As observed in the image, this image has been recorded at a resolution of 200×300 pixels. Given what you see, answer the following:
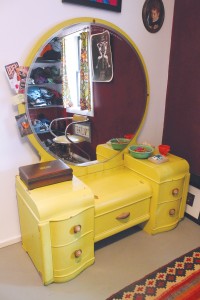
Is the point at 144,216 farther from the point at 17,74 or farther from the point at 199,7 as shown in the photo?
the point at 199,7

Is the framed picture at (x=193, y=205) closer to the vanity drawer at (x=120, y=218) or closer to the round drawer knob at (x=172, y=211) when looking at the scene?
the round drawer knob at (x=172, y=211)

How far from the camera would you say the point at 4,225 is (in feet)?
5.10

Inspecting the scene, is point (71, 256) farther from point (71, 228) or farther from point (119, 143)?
point (119, 143)

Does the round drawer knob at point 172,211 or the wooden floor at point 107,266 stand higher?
the round drawer knob at point 172,211

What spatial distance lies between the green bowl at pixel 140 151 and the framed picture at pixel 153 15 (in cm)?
88

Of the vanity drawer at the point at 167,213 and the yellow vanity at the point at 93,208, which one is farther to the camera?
the vanity drawer at the point at 167,213

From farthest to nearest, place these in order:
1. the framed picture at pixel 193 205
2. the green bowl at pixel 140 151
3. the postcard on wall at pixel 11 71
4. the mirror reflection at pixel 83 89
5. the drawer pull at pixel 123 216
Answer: the framed picture at pixel 193 205
the green bowl at pixel 140 151
the drawer pull at pixel 123 216
the mirror reflection at pixel 83 89
the postcard on wall at pixel 11 71

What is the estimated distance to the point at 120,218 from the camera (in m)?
1.52

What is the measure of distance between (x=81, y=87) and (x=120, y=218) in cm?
89

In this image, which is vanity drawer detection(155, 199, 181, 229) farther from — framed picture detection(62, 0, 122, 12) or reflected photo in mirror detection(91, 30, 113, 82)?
framed picture detection(62, 0, 122, 12)

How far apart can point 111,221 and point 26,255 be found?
1.96 ft

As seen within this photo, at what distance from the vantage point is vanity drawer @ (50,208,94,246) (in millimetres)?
1194

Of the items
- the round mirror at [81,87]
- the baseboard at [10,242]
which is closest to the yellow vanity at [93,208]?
the baseboard at [10,242]

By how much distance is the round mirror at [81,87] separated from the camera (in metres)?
1.39
